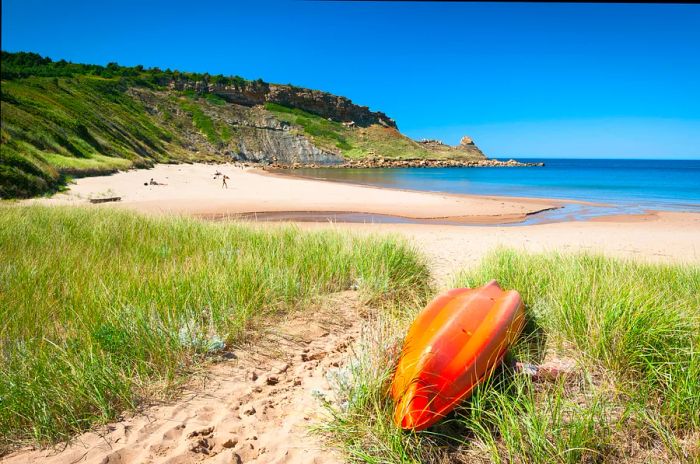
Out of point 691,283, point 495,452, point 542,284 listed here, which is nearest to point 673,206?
point 691,283

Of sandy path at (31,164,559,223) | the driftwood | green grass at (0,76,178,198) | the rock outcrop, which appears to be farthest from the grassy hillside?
the driftwood

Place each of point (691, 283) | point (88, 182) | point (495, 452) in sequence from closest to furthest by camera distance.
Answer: point (495, 452) → point (691, 283) → point (88, 182)

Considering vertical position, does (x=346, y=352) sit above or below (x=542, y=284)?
below

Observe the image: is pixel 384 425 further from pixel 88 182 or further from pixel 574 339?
pixel 88 182

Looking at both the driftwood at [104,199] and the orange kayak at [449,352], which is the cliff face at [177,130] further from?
the orange kayak at [449,352]

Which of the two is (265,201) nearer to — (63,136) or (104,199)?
(104,199)

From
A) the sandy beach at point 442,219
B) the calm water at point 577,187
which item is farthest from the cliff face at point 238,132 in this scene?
the sandy beach at point 442,219

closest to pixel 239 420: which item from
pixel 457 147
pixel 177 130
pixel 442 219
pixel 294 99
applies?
pixel 442 219

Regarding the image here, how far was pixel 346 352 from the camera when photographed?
12.5 feet

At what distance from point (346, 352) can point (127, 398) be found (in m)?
1.79

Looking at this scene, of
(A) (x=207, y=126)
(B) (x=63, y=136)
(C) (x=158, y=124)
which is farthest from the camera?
(A) (x=207, y=126)

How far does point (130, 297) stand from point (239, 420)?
190 cm

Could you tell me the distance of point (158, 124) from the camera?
65.4 meters

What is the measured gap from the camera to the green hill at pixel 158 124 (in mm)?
23386
